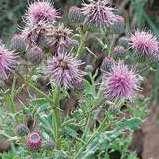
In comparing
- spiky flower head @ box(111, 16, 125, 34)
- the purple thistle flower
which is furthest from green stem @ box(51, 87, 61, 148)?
spiky flower head @ box(111, 16, 125, 34)

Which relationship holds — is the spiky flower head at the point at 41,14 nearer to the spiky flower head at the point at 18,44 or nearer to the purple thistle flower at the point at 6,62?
the spiky flower head at the point at 18,44

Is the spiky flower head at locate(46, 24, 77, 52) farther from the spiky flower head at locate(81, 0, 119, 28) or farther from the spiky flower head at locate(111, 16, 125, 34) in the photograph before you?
the spiky flower head at locate(111, 16, 125, 34)

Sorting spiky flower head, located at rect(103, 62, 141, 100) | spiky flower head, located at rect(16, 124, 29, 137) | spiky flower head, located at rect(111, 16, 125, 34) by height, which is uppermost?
spiky flower head, located at rect(111, 16, 125, 34)

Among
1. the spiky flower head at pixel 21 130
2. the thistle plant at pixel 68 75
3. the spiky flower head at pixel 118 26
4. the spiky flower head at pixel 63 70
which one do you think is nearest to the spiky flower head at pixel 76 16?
the thistle plant at pixel 68 75

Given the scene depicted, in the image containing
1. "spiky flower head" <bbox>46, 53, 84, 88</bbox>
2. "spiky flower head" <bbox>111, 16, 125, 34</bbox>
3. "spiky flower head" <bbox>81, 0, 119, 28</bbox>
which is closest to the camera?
"spiky flower head" <bbox>46, 53, 84, 88</bbox>

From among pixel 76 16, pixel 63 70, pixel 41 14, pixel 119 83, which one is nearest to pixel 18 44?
pixel 41 14

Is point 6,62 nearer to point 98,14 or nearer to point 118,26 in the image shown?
point 98,14
